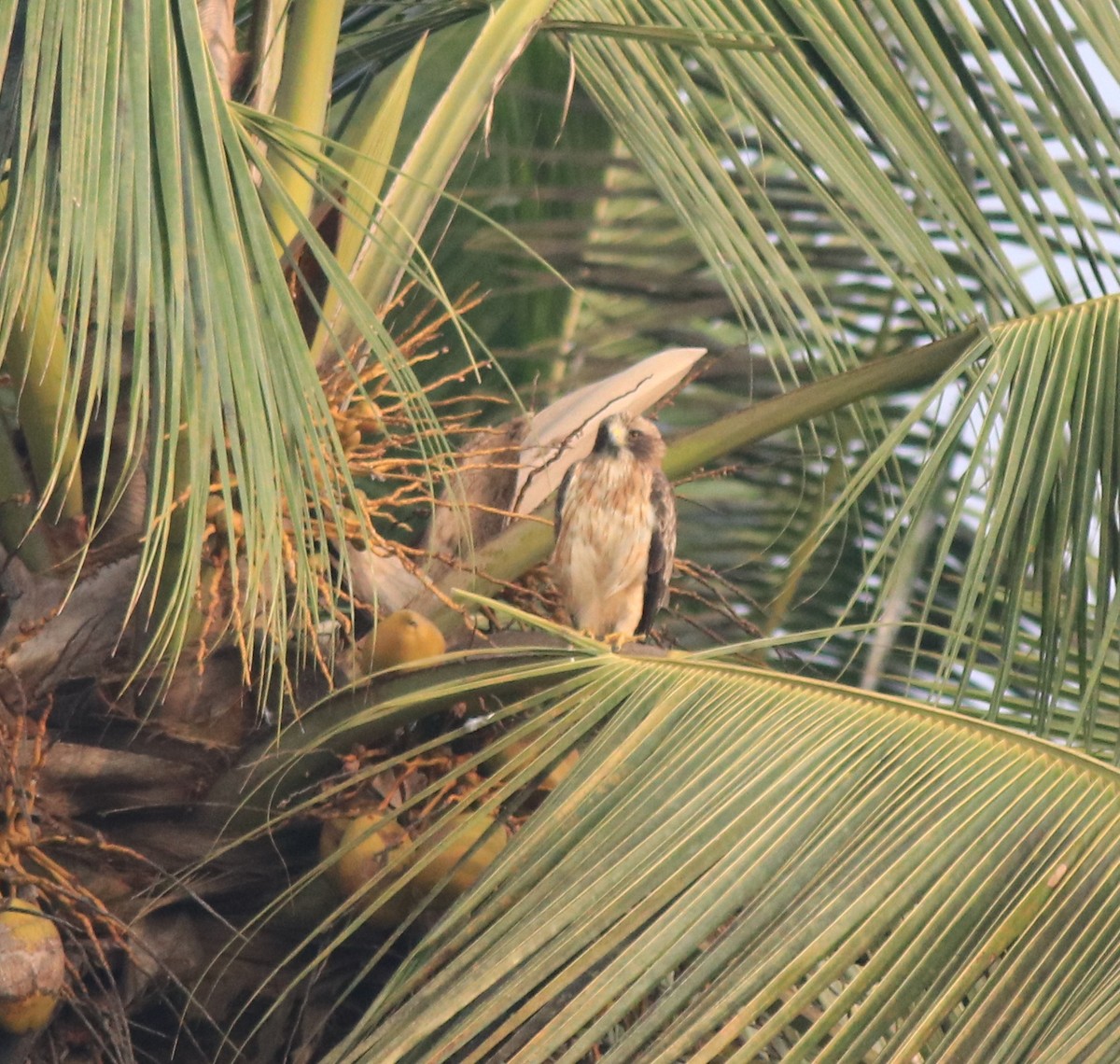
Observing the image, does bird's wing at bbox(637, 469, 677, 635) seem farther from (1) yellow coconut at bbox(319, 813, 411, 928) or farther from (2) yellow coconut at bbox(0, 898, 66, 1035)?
(2) yellow coconut at bbox(0, 898, 66, 1035)

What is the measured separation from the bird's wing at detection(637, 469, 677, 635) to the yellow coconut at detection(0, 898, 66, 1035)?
1952 mm

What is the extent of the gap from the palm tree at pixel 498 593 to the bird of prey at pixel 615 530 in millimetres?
329

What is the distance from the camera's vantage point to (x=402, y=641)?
2.78m

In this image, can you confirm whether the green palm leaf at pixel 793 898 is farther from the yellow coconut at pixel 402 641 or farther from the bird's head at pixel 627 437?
the bird's head at pixel 627 437

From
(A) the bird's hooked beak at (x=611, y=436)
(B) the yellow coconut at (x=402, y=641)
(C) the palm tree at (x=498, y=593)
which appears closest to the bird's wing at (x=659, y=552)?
(A) the bird's hooked beak at (x=611, y=436)

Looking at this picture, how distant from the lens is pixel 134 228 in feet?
6.52

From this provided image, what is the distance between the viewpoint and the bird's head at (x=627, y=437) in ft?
13.1

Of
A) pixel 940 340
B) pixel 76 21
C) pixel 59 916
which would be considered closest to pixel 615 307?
pixel 940 340

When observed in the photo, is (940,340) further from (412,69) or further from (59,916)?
(59,916)

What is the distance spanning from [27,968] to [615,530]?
83.1 inches

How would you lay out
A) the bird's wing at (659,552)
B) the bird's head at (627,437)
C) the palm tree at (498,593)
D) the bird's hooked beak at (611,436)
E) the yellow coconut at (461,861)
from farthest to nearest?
the bird's wing at (659,552), the bird's hooked beak at (611,436), the bird's head at (627,437), the yellow coconut at (461,861), the palm tree at (498,593)

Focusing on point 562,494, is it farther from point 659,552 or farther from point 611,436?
point 659,552

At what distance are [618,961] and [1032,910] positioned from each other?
18.1 inches

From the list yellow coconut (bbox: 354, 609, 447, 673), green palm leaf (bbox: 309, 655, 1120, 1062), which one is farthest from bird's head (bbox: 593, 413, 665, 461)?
green palm leaf (bbox: 309, 655, 1120, 1062)
